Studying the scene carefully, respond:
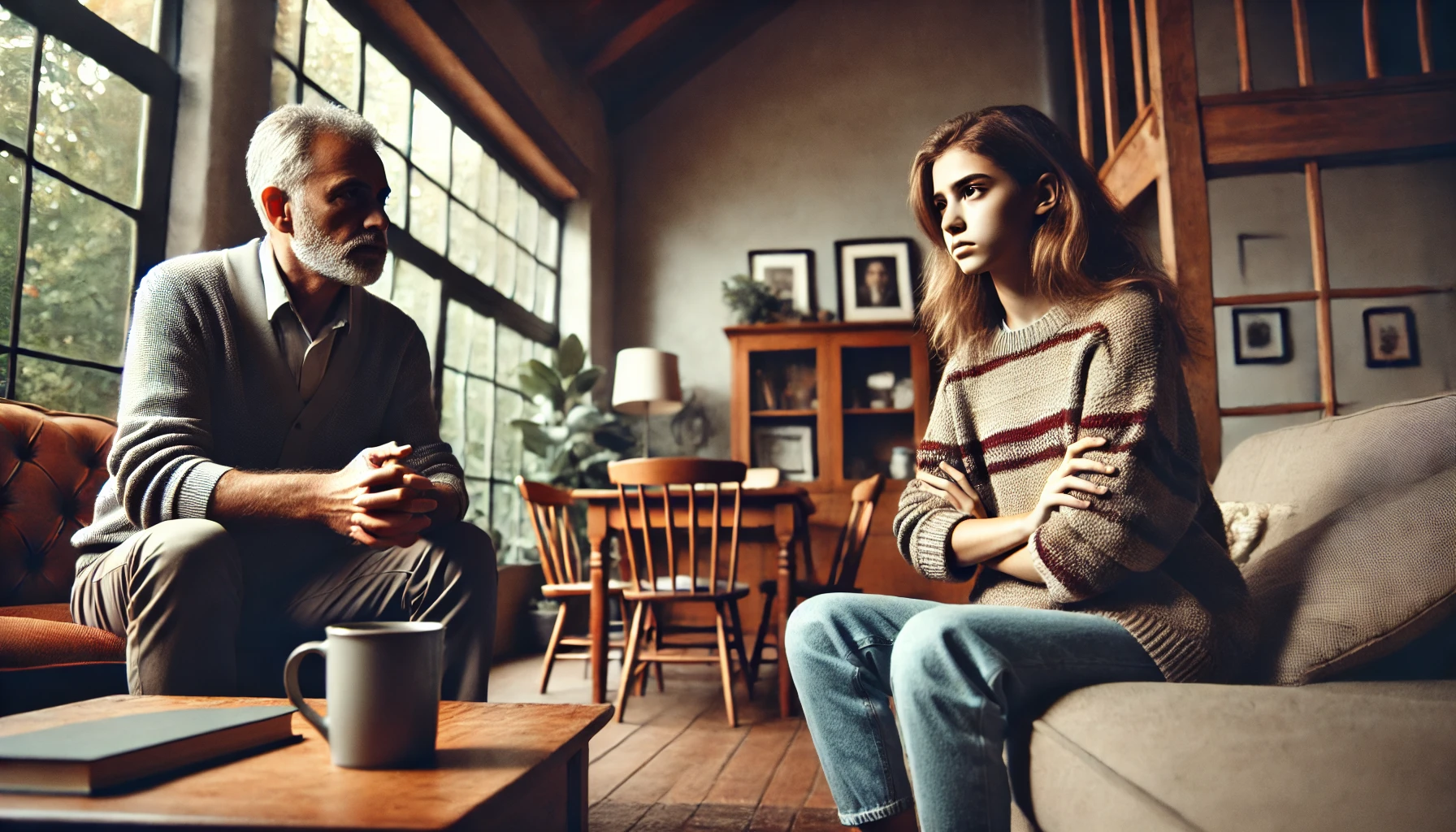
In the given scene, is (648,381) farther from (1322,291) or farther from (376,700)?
(376,700)

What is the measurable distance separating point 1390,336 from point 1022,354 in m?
4.09

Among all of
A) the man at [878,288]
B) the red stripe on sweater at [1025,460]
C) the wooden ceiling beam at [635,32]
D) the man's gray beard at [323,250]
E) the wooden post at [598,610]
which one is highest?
the wooden ceiling beam at [635,32]

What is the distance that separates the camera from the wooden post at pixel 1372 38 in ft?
8.89

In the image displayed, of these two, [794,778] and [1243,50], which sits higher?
[1243,50]

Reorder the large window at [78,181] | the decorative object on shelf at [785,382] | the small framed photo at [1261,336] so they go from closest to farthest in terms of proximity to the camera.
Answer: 1. the large window at [78,181]
2. the small framed photo at [1261,336]
3. the decorative object on shelf at [785,382]

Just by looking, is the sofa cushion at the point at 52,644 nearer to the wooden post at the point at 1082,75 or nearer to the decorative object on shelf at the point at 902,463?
the decorative object on shelf at the point at 902,463

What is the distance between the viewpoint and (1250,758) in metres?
0.73

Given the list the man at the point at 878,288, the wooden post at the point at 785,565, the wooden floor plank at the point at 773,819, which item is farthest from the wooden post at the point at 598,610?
the man at the point at 878,288

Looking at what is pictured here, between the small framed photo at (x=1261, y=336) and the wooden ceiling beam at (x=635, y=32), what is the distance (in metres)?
3.30

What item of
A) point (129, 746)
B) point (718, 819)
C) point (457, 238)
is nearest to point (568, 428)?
point (457, 238)

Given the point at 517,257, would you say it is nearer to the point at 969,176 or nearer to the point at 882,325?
the point at 882,325

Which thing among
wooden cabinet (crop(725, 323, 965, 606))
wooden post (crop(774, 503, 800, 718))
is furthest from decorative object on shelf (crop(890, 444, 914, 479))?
wooden post (crop(774, 503, 800, 718))

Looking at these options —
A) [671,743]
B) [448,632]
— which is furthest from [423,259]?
[448,632]

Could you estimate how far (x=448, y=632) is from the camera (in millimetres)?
1331
